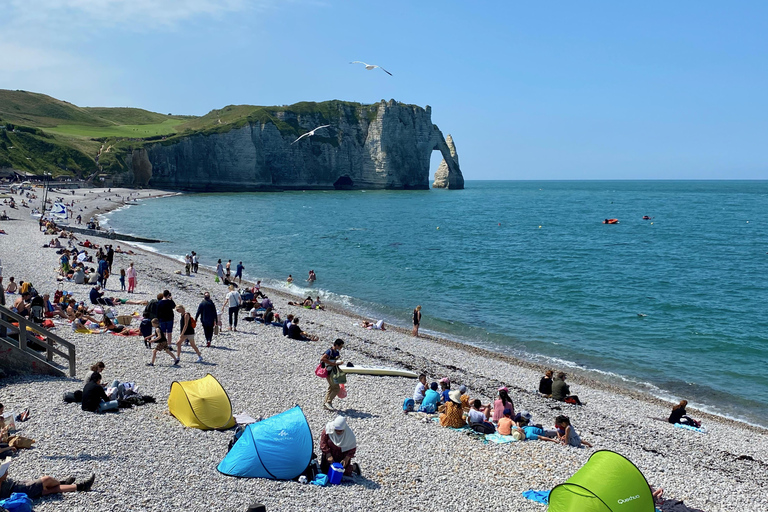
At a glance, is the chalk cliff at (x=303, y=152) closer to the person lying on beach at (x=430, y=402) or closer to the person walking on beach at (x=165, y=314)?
the person walking on beach at (x=165, y=314)

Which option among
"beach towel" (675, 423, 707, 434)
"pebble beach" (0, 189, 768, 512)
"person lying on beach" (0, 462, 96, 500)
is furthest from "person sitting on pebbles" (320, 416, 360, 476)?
"beach towel" (675, 423, 707, 434)

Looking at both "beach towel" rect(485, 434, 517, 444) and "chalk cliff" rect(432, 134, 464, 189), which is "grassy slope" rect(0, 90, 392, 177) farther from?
"beach towel" rect(485, 434, 517, 444)

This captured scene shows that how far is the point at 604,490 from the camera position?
28.5 ft

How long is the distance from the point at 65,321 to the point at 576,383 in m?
17.6

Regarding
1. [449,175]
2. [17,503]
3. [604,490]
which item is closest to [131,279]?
[17,503]

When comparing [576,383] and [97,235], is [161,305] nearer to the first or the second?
[576,383]

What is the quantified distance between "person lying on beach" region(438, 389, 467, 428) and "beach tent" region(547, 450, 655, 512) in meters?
3.93

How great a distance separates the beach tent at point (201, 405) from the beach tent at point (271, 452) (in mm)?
1686

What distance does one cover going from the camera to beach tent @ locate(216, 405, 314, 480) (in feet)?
30.4

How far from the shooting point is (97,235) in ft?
166

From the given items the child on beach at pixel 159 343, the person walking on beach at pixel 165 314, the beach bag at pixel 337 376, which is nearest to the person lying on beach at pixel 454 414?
the beach bag at pixel 337 376

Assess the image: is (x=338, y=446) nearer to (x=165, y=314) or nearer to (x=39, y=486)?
(x=39, y=486)

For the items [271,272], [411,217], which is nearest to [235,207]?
[411,217]

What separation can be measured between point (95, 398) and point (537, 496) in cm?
863
